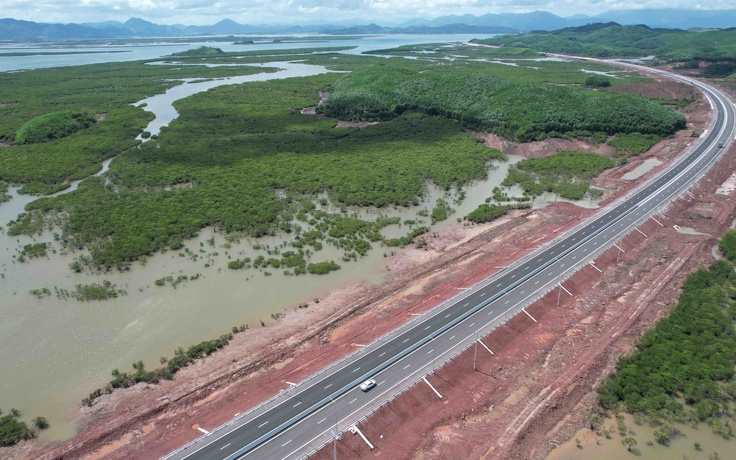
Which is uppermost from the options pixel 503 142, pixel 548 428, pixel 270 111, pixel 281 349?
pixel 270 111

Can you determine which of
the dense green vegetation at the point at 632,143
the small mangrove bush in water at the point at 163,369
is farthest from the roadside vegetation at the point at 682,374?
the dense green vegetation at the point at 632,143

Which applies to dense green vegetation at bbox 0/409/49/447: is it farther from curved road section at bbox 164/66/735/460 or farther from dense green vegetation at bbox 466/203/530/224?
dense green vegetation at bbox 466/203/530/224

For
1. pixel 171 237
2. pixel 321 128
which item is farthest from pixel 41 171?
pixel 321 128

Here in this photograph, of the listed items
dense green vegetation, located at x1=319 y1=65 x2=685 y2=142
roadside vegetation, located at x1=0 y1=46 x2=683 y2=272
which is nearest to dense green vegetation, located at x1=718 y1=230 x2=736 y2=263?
roadside vegetation, located at x1=0 y1=46 x2=683 y2=272

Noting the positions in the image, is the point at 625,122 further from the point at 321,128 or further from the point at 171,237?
the point at 171,237

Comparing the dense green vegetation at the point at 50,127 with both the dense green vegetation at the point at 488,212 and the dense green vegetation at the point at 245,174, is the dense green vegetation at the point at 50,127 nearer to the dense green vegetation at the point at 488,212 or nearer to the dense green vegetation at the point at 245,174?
the dense green vegetation at the point at 245,174

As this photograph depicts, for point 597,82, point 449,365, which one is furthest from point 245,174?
point 597,82
